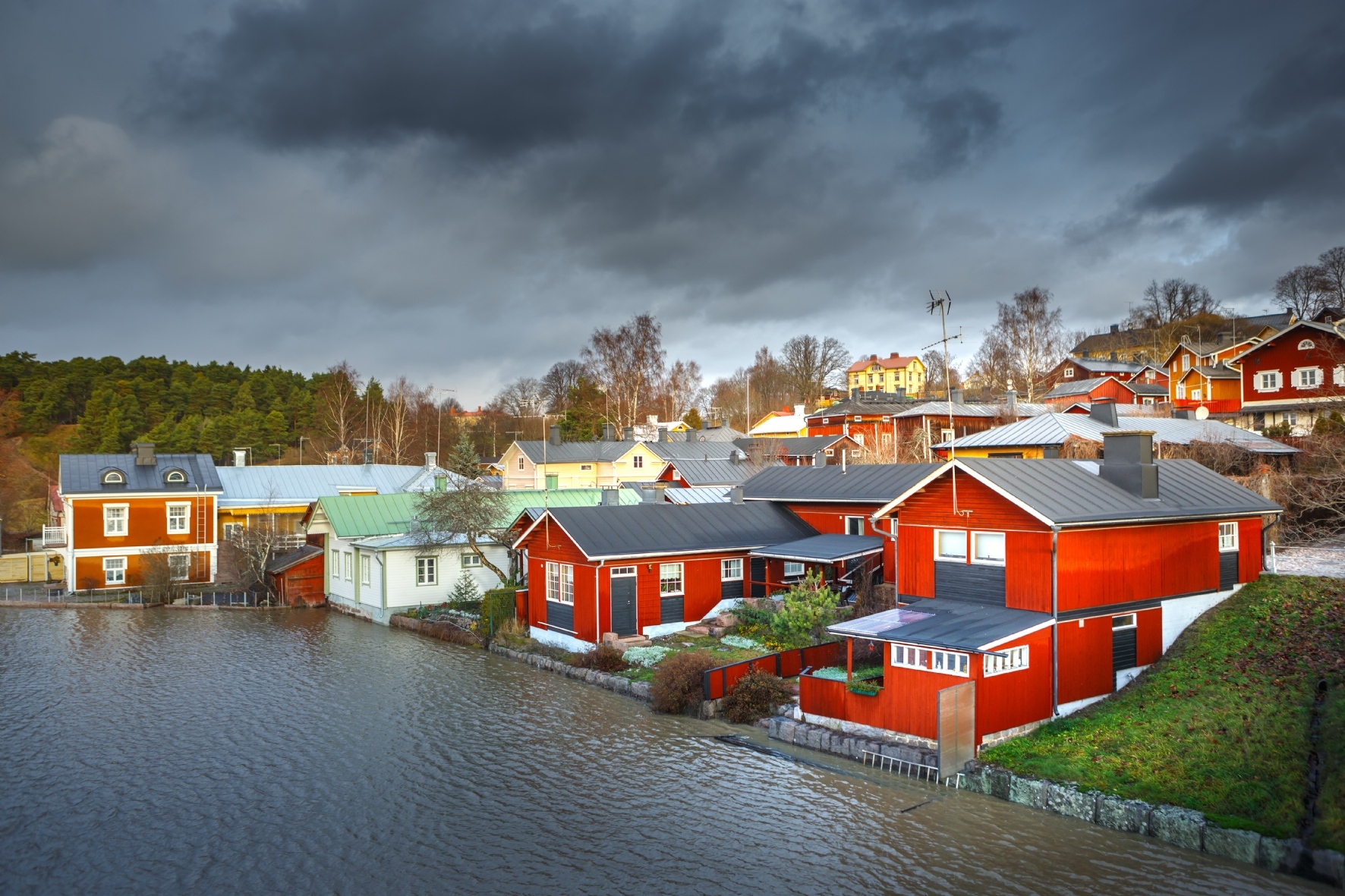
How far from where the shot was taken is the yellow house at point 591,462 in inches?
2333

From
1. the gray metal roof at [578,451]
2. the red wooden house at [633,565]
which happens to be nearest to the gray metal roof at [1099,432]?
the red wooden house at [633,565]

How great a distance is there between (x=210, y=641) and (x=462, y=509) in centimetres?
951

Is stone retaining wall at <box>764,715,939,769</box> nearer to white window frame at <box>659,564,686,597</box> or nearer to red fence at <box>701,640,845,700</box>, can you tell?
red fence at <box>701,640,845,700</box>

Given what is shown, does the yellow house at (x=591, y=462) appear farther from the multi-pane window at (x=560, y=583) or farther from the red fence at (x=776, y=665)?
the red fence at (x=776, y=665)

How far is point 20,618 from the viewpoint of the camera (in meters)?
33.4

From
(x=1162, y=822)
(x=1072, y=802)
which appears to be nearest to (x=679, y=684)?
(x=1072, y=802)

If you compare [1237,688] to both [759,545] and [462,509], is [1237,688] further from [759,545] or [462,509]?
[462,509]

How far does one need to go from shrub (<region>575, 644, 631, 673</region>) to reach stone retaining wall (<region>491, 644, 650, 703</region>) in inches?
7.9

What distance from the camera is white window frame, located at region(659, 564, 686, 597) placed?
25312mm

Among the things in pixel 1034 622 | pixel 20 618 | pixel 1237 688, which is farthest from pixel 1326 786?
pixel 20 618

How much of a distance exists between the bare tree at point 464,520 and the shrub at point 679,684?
41.9 feet

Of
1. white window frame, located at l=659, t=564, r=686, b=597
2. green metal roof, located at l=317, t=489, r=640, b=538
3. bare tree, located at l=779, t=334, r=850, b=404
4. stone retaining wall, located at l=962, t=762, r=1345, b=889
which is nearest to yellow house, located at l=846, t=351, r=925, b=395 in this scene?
bare tree, located at l=779, t=334, r=850, b=404

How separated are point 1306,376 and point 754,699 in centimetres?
3993

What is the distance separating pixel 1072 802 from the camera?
13234 millimetres
